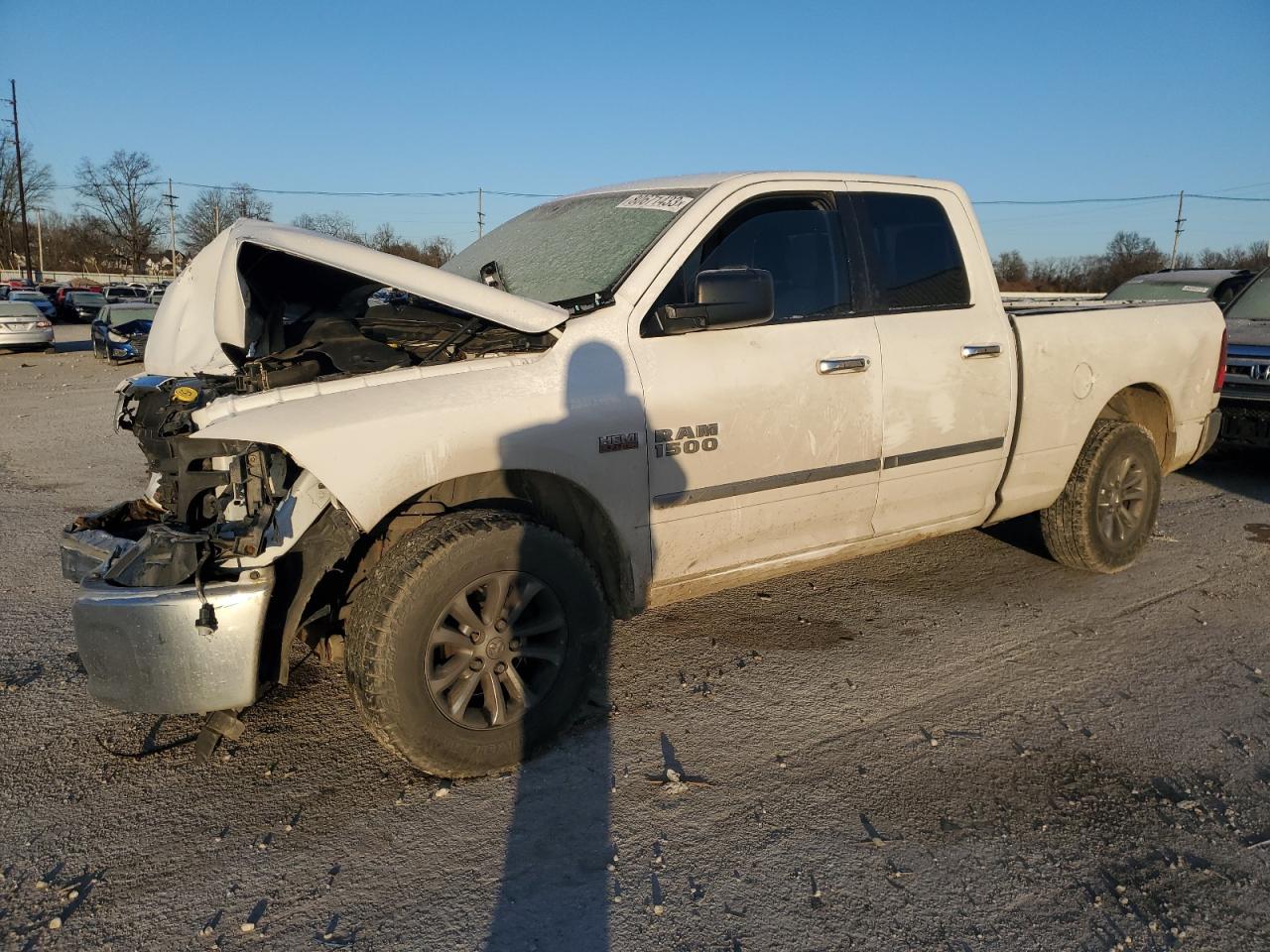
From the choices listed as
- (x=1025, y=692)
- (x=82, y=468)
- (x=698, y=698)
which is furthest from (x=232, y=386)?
(x=82, y=468)

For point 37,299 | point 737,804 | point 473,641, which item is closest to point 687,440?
point 473,641

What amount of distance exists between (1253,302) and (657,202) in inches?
309

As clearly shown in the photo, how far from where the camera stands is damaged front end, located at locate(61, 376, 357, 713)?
112 inches

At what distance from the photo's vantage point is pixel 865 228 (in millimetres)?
4246

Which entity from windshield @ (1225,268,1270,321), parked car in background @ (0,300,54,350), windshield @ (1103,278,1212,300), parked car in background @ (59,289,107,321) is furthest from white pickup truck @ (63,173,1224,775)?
parked car in background @ (59,289,107,321)

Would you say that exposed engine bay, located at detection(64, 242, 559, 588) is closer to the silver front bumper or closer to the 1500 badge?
the silver front bumper

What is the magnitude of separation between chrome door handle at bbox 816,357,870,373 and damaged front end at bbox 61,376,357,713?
2.02 m

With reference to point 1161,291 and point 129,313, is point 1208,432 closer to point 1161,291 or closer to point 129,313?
point 1161,291

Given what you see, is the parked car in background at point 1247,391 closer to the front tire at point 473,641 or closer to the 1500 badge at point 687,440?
the 1500 badge at point 687,440

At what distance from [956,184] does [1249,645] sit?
8.85 ft

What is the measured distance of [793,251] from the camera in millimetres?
4082

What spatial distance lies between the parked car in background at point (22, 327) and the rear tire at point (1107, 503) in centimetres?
2395

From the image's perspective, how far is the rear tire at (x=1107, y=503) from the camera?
5.14 m

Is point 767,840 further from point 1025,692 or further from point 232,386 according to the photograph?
point 232,386
